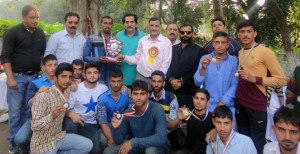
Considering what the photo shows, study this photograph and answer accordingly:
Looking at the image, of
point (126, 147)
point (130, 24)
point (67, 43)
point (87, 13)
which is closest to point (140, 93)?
point (126, 147)

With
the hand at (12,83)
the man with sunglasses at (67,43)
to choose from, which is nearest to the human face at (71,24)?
the man with sunglasses at (67,43)

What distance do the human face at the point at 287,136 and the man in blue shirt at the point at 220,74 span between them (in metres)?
1.05

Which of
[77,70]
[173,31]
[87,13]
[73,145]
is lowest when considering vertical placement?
[73,145]

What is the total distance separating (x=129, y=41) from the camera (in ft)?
15.9

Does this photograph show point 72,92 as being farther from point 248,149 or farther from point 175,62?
point 248,149

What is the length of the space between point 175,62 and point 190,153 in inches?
56.7

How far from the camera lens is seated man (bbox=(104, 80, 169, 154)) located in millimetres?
3553

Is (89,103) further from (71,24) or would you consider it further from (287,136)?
(287,136)

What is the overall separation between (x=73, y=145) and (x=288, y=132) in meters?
2.51

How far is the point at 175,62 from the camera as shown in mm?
4566

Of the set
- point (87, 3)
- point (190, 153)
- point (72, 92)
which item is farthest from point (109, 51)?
point (87, 3)

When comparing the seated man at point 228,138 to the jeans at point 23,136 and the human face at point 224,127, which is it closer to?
the human face at point 224,127

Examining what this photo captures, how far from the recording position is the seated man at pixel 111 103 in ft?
13.2

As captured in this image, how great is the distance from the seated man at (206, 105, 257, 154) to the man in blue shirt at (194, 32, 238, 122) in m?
0.55
